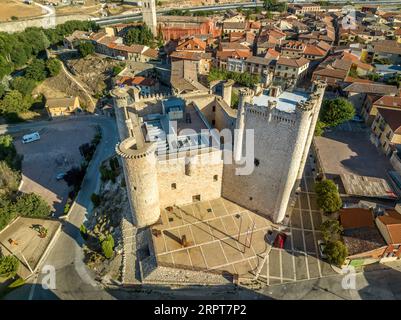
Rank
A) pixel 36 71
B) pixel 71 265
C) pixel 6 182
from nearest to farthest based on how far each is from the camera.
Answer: pixel 71 265
pixel 6 182
pixel 36 71

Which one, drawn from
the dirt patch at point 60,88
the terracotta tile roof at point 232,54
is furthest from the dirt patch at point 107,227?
the terracotta tile roof at point 232,54

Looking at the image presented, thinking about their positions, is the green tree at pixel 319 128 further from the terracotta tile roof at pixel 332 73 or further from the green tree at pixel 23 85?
the green tree at pixel 23 85

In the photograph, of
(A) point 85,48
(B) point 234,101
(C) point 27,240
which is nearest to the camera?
(C) point 27,240

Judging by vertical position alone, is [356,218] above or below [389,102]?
below

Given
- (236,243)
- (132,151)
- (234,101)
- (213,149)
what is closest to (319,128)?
(234,101)

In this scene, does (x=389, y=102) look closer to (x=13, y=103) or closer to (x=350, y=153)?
(x=350, y=153)

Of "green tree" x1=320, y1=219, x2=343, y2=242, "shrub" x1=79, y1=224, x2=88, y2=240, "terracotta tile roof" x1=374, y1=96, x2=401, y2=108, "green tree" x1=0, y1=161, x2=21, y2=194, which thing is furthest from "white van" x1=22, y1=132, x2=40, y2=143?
"terracotta tile roof" x1=374, y1=96, x2=401, y2=108
